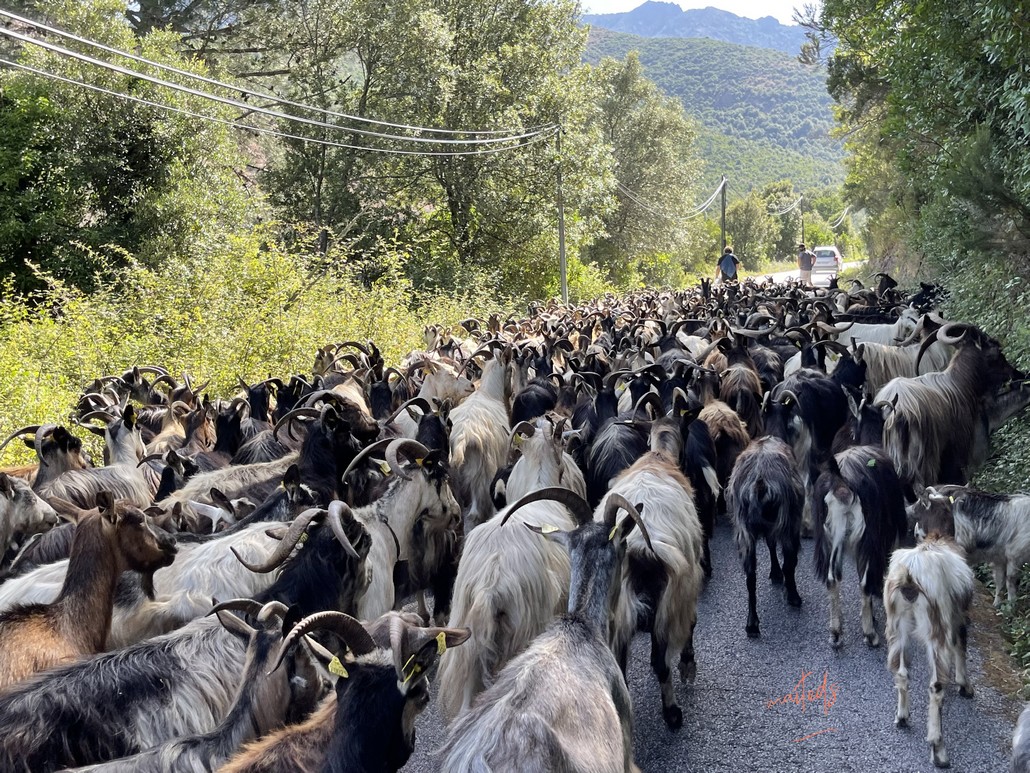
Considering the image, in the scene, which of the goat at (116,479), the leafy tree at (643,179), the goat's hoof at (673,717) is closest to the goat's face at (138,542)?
the goat at (116,479)

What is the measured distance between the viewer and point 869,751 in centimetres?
411

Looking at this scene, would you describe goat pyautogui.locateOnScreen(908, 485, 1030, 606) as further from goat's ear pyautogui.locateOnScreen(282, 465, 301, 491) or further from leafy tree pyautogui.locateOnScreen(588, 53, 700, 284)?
leafy tree pyautogui.locateOnScreen(588, 53, 700, 284)

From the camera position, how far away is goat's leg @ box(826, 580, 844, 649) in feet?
17.1

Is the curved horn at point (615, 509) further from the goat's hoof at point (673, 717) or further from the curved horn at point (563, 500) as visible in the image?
the goat's hoof at point (673, 717)

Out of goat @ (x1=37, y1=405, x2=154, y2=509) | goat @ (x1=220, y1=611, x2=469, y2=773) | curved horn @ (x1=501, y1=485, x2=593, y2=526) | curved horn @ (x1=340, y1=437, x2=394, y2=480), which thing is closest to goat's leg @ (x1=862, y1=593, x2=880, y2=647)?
curved horn @ (x1=501, y1=485, x2=593, y2=526)

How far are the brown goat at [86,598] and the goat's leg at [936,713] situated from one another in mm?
3739

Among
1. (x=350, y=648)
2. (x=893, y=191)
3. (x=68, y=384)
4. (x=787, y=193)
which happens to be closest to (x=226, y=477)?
(x=350, y=648)

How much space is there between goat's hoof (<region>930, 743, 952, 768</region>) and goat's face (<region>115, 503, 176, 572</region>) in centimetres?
376

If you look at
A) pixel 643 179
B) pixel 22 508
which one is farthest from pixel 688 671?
pixel 643 179

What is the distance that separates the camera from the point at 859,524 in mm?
5352

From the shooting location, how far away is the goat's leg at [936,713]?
3940mm

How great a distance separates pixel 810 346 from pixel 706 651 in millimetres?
4377

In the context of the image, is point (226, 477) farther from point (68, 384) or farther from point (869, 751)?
point (68, 384)

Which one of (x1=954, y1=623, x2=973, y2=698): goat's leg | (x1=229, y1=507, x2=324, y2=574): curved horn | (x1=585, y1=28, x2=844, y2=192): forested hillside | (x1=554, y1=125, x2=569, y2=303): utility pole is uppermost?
(x1=585, y1=28, x2=844, y2=192): forested hillside
